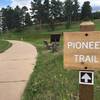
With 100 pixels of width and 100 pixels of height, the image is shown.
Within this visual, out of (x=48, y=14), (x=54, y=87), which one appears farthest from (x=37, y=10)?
(x=54, y=87)

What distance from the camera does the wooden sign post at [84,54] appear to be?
491cm

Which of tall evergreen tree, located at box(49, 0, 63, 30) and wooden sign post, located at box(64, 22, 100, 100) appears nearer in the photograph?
wooden sign post, located at box(64, 22, 100, 100)

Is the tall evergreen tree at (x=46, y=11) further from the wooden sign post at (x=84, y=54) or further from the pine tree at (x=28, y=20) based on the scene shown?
the wooden sign post at (x=84, y=54)

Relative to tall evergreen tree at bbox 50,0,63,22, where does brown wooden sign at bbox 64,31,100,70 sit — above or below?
above

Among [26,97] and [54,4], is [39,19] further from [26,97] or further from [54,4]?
[26,97]

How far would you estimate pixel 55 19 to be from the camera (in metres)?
115

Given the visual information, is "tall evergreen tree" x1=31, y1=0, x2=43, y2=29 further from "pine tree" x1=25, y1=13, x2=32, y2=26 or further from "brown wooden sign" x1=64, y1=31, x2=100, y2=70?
"brown wooden sign" x1=64, y1=31, x2=100, y2=70

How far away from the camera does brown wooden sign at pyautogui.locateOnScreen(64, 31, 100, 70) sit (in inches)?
193

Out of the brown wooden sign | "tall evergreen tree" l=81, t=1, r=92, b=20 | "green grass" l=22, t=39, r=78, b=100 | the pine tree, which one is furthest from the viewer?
the pine tree

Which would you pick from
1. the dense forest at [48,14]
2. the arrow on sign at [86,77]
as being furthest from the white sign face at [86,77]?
the dense forest at [48,14]

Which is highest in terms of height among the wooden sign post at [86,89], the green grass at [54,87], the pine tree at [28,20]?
the wooden sign post at [86,89]

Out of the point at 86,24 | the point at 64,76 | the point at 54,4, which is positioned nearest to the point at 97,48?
the point at 86,24

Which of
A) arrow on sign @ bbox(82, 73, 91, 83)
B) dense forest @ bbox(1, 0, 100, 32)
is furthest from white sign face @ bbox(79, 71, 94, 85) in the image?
dense forest @ bbox(1, 0, 100, 32)

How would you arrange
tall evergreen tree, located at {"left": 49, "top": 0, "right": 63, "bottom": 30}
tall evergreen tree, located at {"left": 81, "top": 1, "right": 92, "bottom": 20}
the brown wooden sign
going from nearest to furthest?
the brown wooden sign, tall evergreen tree, located at {"left": 81, "top": 1, "right": 92, "bottom": 20}, tall evergreen tree, located at {"left": 49, "top": 0, "right": 63, "bottom": 30}
